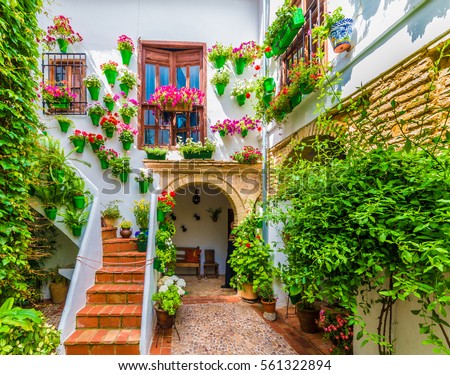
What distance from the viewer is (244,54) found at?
539cm

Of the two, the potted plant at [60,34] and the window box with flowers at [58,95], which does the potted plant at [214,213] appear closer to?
the window box with flowers at [58,95]

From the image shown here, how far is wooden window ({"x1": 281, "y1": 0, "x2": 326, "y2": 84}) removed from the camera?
338 cm

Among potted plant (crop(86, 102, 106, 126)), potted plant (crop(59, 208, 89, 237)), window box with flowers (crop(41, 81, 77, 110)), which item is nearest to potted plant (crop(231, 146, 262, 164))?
potted plant (crop(86, 102, 106, 126))

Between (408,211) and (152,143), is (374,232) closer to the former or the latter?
(408,211)

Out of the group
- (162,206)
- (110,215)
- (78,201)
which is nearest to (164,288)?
(162,206)

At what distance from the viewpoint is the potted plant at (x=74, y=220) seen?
3.84 metres

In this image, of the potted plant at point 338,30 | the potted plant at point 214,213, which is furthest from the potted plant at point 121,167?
the potted plant at point 338,30

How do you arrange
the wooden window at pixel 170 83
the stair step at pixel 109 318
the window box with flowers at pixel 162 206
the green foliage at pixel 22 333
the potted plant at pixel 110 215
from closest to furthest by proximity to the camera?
1. the green foliage at pixel 22 333
2. the stair step at pixel 109 318
3. the window box with flowers at pixel 162 206
4. the potted plant at pixel 110 215
5. the wooden window at pixel 170 83

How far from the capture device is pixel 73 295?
324 cm

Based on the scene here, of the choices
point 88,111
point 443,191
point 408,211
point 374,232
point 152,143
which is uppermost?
point 88,111

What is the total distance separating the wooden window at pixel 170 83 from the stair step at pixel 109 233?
195 cm

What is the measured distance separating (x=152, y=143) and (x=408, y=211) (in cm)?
517

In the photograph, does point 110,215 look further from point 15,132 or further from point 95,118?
point 15,132
